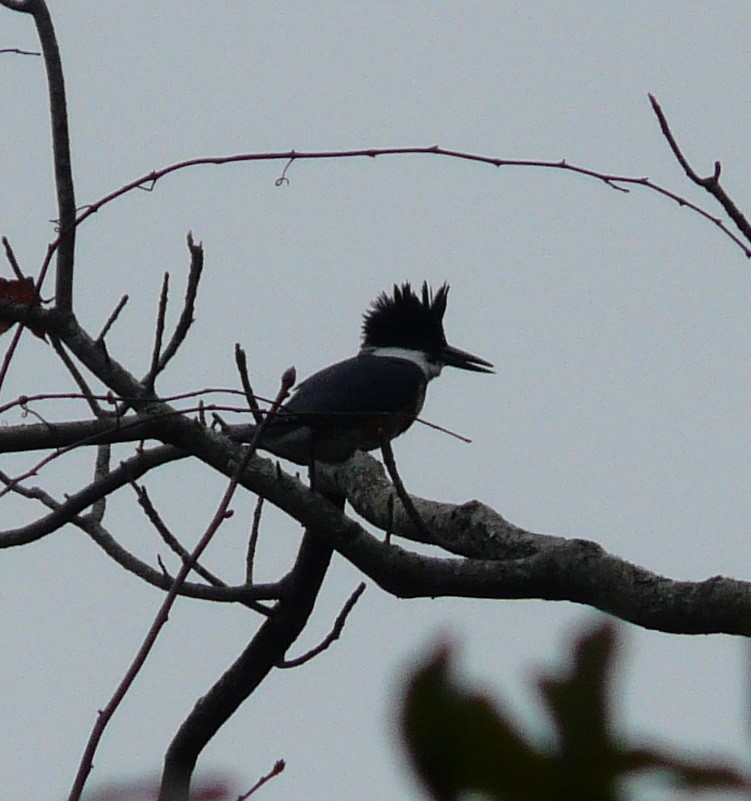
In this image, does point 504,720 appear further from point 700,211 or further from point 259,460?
point 259,460

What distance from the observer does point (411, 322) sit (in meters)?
5.46

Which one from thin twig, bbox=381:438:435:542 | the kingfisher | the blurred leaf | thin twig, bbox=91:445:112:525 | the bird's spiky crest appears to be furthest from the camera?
the bird's spiky crest

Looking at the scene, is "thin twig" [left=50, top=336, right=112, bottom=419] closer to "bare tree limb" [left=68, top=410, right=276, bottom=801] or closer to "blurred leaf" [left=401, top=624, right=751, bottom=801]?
"bare tree limb" [left=68, top=410, right=276, bottom=801]

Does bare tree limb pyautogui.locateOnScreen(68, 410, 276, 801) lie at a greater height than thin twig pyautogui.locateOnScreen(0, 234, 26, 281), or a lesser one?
lesser

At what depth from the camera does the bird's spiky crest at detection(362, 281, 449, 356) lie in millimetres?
5438

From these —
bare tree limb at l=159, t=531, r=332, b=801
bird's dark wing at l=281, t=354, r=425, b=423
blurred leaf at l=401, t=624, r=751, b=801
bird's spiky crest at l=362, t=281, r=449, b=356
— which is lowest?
blurred leaf at l=401, t=624, r=751, b=801

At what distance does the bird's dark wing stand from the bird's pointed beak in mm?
455

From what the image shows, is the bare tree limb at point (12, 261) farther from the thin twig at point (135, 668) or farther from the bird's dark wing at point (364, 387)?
the bird's dark wing at point (364, 387)

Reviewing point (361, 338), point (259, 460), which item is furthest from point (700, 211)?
point (361, 338)

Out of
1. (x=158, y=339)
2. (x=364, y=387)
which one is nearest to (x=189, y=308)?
(x=158, y=339)

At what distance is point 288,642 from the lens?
259cm

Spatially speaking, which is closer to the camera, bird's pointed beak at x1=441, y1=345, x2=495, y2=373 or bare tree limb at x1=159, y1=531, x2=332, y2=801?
bare tree limb at x1=159, y1=531, x2=332, y2=801

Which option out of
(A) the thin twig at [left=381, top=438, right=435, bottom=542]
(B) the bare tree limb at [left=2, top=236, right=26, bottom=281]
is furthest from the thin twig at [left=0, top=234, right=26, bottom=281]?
(A) the thin twig at [left=381, top=438, right=435, bottom=542]

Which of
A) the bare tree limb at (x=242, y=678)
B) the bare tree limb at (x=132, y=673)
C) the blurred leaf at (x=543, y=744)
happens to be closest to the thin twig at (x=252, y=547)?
the bare tree limb at (x=242, y=678)
